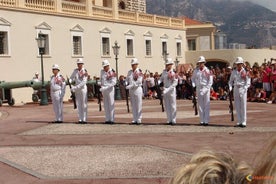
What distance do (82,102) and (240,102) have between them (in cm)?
514

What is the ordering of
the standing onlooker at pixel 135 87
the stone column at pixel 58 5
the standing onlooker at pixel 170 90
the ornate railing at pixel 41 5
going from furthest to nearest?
the stone column at pixel 58 5 → the ornate railing at pixel 41 5 → the standing onlooker at pixel 135 87 → the standing onlooker at pixel 170 90

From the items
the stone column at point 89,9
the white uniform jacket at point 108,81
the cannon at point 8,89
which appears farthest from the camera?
the stone column at point 89,9

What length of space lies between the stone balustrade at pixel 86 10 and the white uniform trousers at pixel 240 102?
1860cm

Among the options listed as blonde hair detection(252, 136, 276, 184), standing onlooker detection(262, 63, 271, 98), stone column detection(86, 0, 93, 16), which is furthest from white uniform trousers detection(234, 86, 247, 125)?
stone column detection(86, 0, 93, 16)

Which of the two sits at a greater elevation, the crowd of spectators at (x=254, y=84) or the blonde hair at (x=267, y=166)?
the blonde hair at (x=267, y=166)

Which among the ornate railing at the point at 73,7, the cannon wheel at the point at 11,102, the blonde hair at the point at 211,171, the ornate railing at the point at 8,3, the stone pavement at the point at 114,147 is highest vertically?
the ornate railing at the point at 73,7

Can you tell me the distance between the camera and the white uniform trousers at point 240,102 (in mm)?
14481

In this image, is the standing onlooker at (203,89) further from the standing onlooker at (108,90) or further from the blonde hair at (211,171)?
the blonde hair at (211,171)

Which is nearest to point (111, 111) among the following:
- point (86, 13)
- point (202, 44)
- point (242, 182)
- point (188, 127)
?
point (188, 127)

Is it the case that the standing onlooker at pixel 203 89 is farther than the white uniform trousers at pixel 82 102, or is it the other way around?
the white uniform trousers at pixel 82 102

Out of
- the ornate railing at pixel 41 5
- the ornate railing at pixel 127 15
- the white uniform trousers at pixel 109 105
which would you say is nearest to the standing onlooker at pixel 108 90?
the white uniform trousers at pixel 109 105

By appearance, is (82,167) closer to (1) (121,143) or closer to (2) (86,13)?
(1) (121,143)

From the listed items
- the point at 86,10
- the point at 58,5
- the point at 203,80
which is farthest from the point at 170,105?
the point at 86,10

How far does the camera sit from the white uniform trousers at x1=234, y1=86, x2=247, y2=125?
47.5ft
